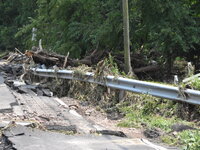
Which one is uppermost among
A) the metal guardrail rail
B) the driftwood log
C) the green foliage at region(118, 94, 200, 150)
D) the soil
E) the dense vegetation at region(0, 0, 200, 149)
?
the dense vegetation at region(0, 0, 200, 149)

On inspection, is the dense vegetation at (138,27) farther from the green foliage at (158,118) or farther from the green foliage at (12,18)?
the green foliage at (12,18)

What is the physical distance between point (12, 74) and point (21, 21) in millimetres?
40154

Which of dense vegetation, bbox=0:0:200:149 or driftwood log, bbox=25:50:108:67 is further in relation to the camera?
dense vegetation, bbox=0:0:200:149

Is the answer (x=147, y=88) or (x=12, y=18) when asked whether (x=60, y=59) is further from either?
(x=12, y=18)

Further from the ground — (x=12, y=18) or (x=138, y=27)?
(x=12, y=18)

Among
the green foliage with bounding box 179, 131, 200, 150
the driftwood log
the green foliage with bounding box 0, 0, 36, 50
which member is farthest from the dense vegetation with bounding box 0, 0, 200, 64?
the green foliage with bounding box 0, 0, 36, 50

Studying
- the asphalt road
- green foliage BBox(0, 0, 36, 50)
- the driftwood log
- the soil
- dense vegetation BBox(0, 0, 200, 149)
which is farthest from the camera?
green foliage BBox(0, 0, 36, 50)

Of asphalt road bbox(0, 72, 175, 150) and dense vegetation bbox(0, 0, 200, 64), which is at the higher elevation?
dense vegetation bbox(0, 0, 200, 64)

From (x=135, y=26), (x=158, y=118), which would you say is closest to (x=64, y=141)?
(x=158, y=118)

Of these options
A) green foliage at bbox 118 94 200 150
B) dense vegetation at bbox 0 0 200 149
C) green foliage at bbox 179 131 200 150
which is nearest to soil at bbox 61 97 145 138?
green foliage at bbox 118 94 200 150

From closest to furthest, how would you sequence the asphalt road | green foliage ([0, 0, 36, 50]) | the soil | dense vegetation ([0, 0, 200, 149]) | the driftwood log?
1. the asphalt road
2. the soil
3. the driftwood log
4. dense vegetation ([0, 0, 200, 149])
5. green foliage ([0, 0, 36, 50])

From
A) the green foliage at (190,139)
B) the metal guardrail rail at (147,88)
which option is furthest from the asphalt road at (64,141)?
the metal guardrail rail at (147,88)

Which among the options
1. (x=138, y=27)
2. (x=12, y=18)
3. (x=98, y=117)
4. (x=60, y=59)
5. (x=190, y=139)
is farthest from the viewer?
(x=12, y=18)

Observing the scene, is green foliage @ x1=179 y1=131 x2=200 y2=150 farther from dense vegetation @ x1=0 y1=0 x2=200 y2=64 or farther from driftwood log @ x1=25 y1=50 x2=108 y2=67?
dense vegetation @ x1=0 y1=0 x2=200 y2=64
